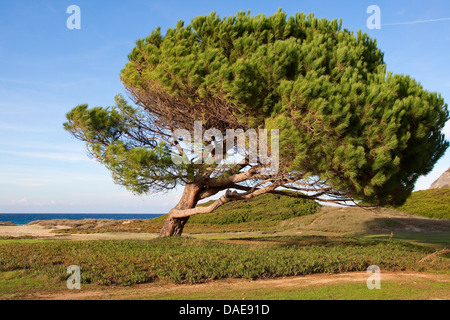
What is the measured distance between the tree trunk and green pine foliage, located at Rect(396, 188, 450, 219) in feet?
65.7

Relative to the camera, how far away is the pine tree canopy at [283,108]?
10938mm

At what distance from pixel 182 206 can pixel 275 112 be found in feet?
22.0

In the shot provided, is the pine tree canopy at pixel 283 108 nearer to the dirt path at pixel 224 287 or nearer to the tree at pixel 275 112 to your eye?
the tree at pixel 275 112

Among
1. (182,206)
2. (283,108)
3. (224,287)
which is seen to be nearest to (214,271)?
(224,287)

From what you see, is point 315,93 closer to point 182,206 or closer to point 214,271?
point 214,271

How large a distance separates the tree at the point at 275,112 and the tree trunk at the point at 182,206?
0.15 ft

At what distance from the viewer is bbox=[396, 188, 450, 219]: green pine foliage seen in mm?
30750

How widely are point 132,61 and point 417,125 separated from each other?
36.2ft

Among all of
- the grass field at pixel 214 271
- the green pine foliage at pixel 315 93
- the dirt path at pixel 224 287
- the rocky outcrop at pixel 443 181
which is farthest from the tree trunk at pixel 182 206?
the rocky outcrop at pixel 443 181

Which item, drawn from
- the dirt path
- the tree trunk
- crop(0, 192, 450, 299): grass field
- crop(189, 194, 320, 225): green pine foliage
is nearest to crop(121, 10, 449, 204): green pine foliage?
crop(0, 192, 450, 299): grass field

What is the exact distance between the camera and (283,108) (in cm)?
1129

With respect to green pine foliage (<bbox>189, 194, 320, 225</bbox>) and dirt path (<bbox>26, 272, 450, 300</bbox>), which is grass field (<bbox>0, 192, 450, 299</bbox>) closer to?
dirt path (<bbox>26, 272, 450, 300</bbox>)
